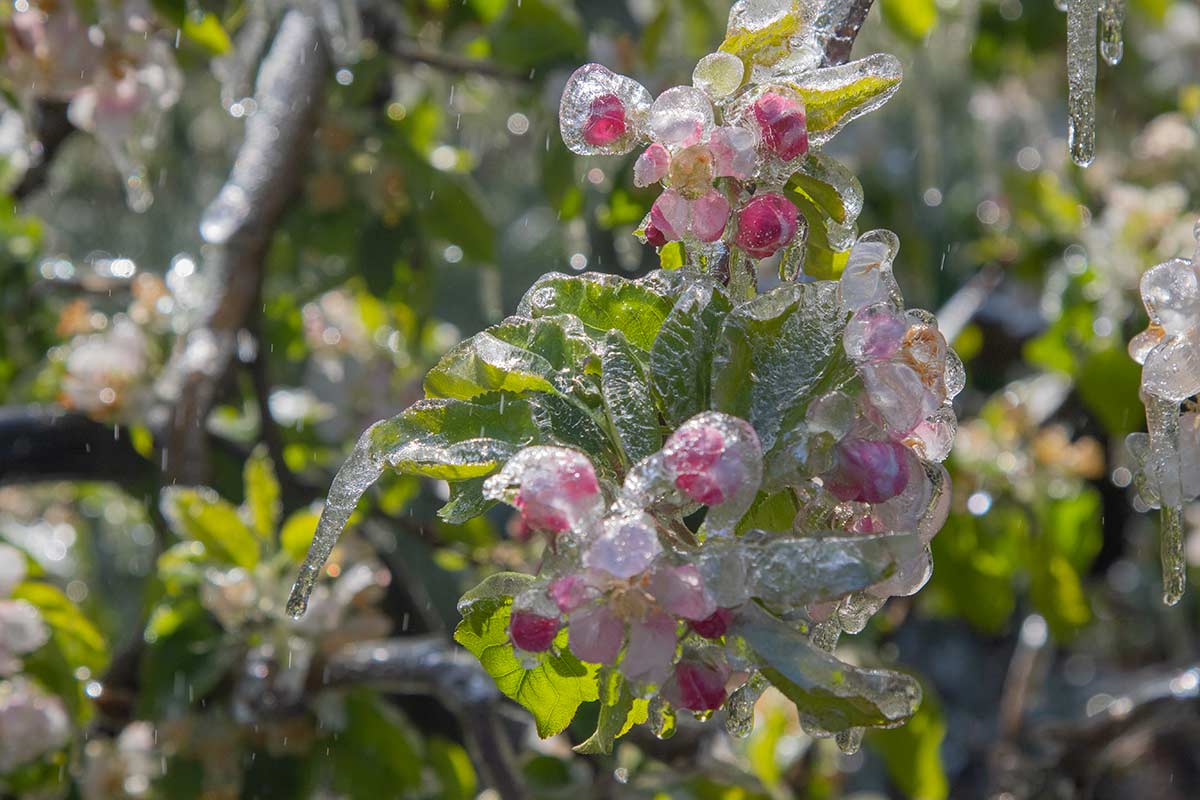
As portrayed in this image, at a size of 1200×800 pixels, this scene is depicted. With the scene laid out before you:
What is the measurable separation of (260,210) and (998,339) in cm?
143

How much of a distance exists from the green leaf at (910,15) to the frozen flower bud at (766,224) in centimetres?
104

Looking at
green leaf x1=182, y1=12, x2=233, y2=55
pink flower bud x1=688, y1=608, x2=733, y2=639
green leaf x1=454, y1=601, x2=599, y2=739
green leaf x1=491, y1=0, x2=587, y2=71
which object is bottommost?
green leaf x1=491, y1=0, x2=587, y2=71

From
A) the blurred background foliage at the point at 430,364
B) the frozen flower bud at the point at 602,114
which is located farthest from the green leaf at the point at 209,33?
the frozen flower bud at the point at 602,114

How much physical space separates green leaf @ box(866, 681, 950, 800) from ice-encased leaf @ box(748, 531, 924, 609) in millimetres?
955

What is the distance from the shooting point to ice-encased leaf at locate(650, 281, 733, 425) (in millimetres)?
453

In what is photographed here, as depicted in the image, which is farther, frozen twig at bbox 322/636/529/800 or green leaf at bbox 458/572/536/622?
frozen twig at bbox 322/636/529/800

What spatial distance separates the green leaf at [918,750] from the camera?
1.31 metres

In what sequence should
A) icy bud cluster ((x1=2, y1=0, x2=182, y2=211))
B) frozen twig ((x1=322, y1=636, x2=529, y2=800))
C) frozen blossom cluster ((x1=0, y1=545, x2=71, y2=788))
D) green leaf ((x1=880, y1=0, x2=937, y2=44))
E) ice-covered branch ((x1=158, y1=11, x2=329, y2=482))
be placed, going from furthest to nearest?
1. green leaf ((x1=880, y1=0, x2=937, y2=44))
2. ice-covered branch ((x1=158, y1=11, x2=329, y2=482))
3. icy bud cluster ((x1=2, y1=0, x2=182, y2=211))
4. frozen blossom cluster ((x1=0, y1=545, x2=71, y2=788))
5. frozen twig ((x1=322, y1=636, x2=529, y2=800))

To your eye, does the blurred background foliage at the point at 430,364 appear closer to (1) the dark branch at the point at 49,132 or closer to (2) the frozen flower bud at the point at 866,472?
(1) the dark branch at the point at 49,132

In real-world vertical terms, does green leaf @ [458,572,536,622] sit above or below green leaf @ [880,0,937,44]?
above

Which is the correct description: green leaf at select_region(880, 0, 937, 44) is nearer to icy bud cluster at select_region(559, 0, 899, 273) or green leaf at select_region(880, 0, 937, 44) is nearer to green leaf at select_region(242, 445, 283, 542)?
green leaf at select_region(242, 445, 283, 542)

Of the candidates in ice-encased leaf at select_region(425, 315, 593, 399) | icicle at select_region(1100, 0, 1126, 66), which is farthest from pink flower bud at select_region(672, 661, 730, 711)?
icicle at select_region(1100, 0, 1126, 66)

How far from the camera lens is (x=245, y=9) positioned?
1.30 m

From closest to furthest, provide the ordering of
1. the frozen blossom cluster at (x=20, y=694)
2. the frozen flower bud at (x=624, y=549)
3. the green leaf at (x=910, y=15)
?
the frozen flower bud at (x=624, y=549), the frozen blossom cluster at (x=20, y=694), the green leaf at (x=910, y=15)
